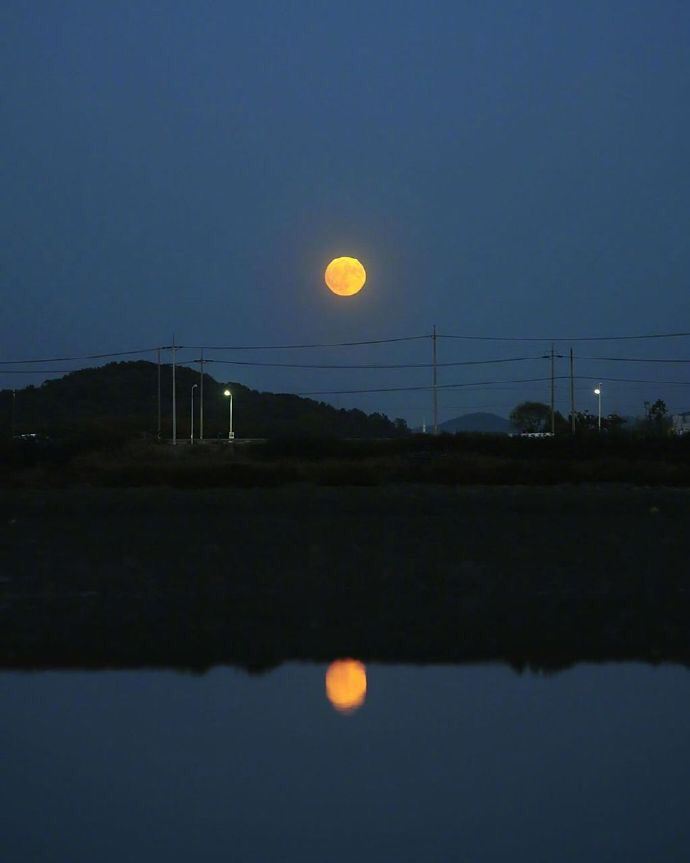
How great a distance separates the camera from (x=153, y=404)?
114m

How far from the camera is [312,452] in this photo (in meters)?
46.9

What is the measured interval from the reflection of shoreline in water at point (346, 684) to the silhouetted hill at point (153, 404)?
86569mm

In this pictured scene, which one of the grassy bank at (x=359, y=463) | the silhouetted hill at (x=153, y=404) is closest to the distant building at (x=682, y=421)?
the silhouetted hill at (x=153, y=404)

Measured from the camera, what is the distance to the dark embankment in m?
12.1

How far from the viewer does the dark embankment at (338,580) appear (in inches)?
476

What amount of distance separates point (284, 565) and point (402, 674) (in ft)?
23.9

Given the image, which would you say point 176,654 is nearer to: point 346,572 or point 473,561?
point 346,572

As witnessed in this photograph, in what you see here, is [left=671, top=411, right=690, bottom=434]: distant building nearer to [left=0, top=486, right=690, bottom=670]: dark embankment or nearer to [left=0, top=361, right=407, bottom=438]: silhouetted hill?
[left=0, top=361, right=407, bottom=438]: silhouetted hill

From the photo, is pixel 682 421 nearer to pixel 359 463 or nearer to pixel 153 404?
pixel 153 404

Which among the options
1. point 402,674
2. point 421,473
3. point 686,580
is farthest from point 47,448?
point 402,674

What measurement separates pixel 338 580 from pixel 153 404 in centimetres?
9898

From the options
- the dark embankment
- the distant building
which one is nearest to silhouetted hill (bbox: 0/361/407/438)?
the distant building

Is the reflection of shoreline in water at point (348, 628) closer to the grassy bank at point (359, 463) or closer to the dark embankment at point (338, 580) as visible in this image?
the dark embankment at point (338, 580)

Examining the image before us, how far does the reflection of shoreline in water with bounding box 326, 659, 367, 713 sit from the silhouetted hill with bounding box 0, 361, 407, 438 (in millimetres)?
86569
